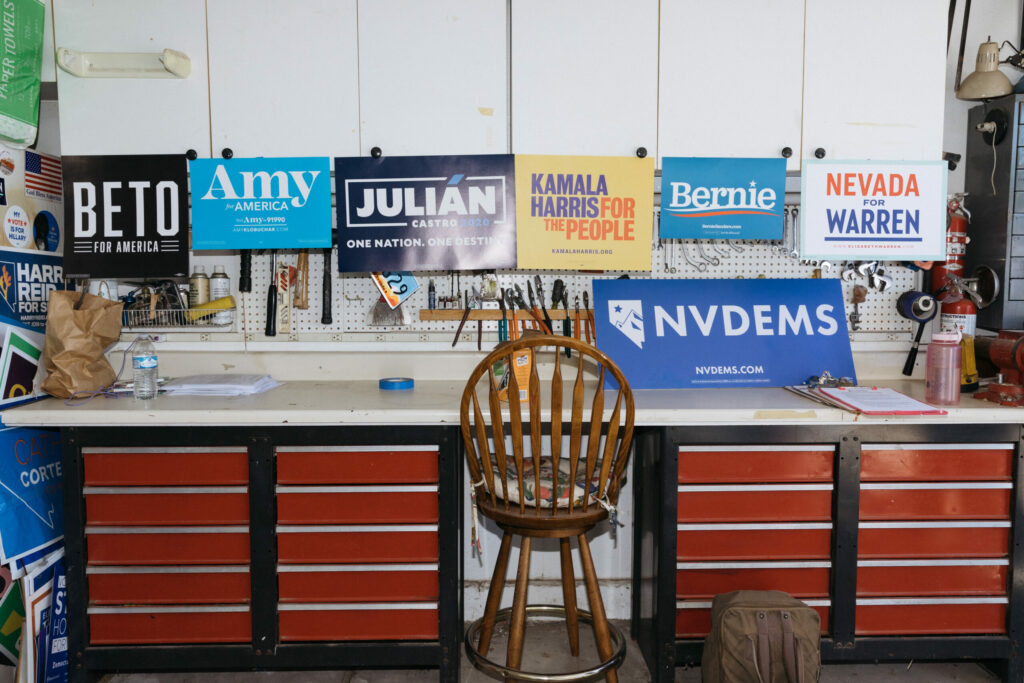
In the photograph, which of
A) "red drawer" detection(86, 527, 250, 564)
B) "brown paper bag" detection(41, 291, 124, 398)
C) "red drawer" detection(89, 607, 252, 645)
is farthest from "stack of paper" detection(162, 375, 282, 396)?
"red drawer" detection(89, 607, 252, 645)

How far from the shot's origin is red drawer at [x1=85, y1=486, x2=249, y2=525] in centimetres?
195

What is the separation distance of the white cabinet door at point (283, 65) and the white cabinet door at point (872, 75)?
5.21 ft

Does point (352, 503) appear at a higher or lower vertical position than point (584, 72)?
lower

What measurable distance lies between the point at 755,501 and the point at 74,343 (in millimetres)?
2205

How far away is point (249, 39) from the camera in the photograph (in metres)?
2.20

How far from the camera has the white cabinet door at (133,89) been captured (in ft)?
7.19

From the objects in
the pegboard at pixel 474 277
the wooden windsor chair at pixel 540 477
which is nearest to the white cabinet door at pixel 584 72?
the pegboard at pixel 474 277

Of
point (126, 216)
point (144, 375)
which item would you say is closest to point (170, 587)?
point (144, 375)

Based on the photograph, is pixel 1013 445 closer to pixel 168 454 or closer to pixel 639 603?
pixel 639 603

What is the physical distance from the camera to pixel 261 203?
230 cm

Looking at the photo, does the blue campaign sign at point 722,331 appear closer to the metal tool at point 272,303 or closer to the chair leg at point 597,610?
the chair leg at point 597,610

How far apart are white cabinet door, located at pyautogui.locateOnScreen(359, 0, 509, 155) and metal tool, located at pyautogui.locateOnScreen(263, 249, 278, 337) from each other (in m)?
0.65

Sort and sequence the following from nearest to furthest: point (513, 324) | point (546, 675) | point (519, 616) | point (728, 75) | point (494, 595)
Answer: point (546, 675) < point (519, 616) < point (494, 595) < point (728, 75) < point (513, 324)

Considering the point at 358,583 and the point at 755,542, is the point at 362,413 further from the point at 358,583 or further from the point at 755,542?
the point at 755,542
